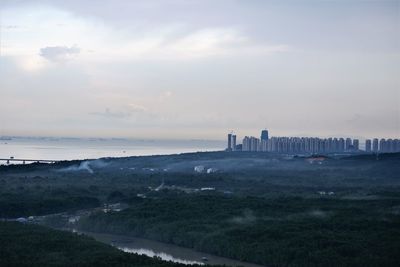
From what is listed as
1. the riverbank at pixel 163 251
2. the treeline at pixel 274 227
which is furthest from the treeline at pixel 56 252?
the treeline at pixel 274 227

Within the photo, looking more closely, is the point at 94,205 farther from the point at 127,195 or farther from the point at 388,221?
the point at 388,221

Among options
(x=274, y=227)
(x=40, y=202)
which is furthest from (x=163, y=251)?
(x=40, y=202)

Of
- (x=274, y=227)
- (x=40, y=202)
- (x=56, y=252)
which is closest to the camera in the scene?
(x=56, y=252)

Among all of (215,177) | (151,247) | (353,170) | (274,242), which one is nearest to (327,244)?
(274,242)

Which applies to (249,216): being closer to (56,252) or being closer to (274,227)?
(274,227)

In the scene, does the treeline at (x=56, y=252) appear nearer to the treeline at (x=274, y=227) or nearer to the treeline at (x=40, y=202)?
the treeline at (x=274, y=227)
